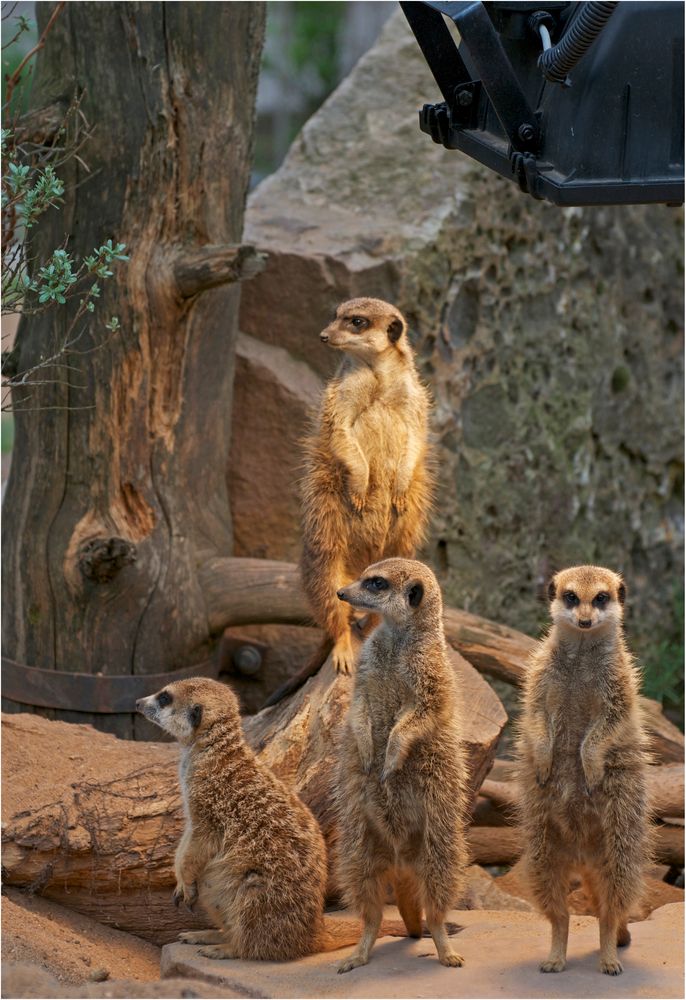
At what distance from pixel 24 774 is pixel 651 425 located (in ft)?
14.5

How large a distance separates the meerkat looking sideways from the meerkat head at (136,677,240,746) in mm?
660

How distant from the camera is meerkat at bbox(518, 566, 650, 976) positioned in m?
3.01

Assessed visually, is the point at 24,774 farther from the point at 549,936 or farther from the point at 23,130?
the point at 23,130

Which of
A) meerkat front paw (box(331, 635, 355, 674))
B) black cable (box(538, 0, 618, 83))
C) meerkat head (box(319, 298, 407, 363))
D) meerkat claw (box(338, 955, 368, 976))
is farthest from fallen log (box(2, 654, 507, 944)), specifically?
black cable (box(538, 0, 618, 83))

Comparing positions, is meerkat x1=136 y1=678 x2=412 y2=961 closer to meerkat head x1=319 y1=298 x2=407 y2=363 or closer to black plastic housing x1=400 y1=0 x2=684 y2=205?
meerkat head x1=319 y1=298 x2=407 y2=363

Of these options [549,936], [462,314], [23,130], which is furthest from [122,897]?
[462,314]

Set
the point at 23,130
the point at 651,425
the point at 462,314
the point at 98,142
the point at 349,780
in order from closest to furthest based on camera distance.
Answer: the point at 349,780 < the point at 23,130 < the point at 98,142 < the point at 462,314 < the point at 651,425

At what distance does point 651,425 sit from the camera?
695cm

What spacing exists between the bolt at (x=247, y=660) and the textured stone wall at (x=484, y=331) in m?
0.45

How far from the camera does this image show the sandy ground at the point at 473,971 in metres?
2.86

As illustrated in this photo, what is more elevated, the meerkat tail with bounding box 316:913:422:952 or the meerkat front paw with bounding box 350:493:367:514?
the meerkat front paw with bounding box 350:493:367:514

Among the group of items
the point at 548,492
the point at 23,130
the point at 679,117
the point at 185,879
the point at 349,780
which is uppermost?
the point at 23,130

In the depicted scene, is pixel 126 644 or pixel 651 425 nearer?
pixel 126 644

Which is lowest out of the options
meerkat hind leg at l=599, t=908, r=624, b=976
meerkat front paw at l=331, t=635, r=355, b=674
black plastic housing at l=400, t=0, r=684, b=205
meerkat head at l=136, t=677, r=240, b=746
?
meerkat hind leg at l=599, t=908, r=624, b=976
